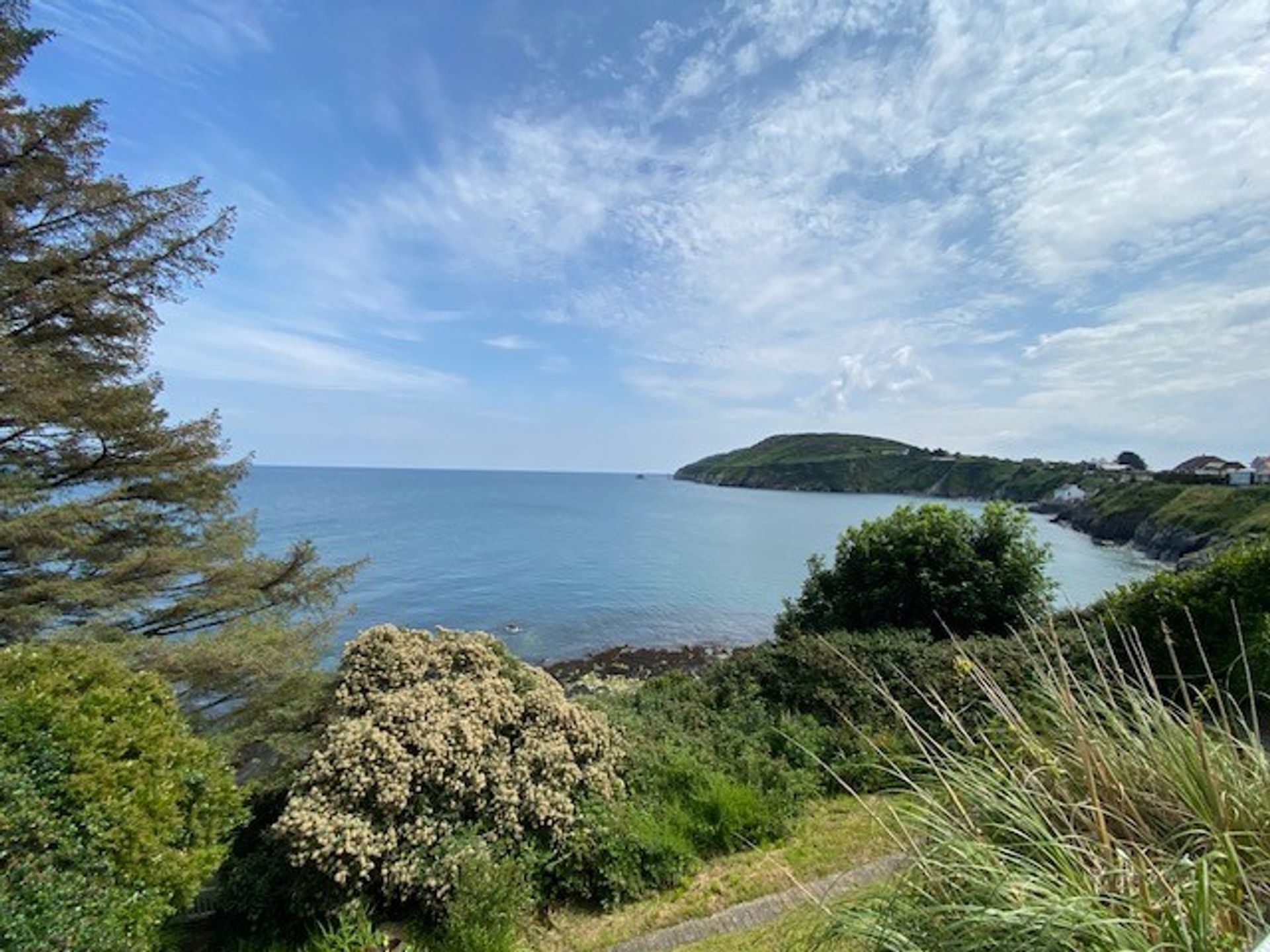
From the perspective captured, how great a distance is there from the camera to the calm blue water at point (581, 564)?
24.8m

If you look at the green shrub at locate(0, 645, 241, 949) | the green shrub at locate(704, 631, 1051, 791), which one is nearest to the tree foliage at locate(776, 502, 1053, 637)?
the green shrub at locate(704, 631, 1051, 791)

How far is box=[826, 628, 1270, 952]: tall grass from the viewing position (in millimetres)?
1796

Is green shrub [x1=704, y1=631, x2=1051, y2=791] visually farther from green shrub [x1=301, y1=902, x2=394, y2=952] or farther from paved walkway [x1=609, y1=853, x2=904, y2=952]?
green shrub [x1=301, y1=902, x2=394, y2=952]

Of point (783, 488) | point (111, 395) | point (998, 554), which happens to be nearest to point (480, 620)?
point (111, 395)

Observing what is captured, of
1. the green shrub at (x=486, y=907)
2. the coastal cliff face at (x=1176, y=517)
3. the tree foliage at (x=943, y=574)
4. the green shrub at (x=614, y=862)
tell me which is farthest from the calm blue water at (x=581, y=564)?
the green shrub at (x=486, y=907)

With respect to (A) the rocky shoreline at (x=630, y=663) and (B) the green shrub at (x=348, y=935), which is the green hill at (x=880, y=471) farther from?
(B) the green shrub at (x=348, y=935)

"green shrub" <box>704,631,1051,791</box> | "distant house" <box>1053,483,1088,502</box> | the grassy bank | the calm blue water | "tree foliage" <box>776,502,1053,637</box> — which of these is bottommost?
the calm blue water

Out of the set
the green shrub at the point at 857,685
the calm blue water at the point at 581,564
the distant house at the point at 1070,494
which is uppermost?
the distant house at the point at 1070,494

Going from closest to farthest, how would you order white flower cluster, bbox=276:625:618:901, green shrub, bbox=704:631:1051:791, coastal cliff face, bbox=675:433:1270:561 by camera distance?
white flower cluster, bbox=276:625:618:901 → green shrub, bbox=704:631:1051:791 → coastal cliff face, bbox=675:433:1270:561

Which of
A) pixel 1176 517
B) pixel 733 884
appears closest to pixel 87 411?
pixel 733 884

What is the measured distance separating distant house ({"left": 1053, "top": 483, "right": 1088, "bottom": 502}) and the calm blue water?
11.2 m

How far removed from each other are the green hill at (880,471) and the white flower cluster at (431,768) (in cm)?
10725

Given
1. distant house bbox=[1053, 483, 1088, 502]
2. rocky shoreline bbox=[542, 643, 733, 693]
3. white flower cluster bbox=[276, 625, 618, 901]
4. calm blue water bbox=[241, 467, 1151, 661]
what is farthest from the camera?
distant house bbox=[1053, 483, 1088, 502]

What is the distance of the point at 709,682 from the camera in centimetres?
850
